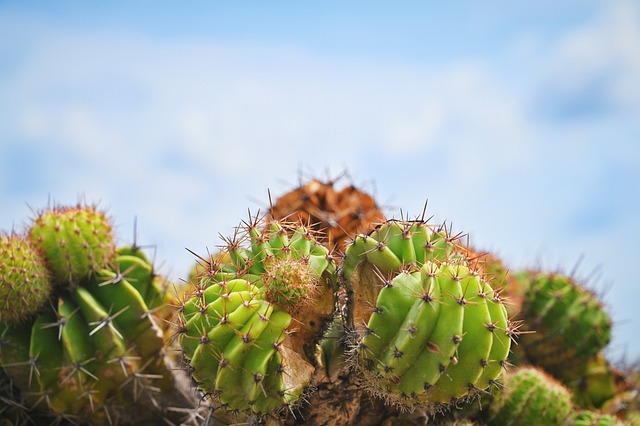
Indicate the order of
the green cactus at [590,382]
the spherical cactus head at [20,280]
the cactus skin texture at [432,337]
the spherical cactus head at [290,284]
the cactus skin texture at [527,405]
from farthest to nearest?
the green cactus at [590,382] → the cactus skin texture at [527,405] → the spherical cactus head at [20,280] → the spherical cactus head at [290,284] → the cactus skin texture at [432,337]

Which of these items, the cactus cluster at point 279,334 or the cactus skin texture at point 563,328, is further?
the cactus skin texture at point 563,328

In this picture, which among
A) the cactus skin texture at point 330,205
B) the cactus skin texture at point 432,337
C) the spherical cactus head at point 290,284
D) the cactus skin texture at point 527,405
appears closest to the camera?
the cactus skin texture at point 432,337

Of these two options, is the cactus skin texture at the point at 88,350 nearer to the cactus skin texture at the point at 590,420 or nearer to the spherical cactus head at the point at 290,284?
the spherical cactus head at the point at 290,284

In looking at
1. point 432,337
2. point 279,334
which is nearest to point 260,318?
point 279,334

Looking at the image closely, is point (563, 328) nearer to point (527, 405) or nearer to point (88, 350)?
point (527, 405)

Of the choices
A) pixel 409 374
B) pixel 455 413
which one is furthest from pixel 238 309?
pixel 455 413

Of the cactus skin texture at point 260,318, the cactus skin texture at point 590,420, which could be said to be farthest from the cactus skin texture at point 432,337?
the cactus skin texture at point 590,420

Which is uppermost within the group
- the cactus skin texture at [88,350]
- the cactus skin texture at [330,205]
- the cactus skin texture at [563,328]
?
the cactus skin texture at [330,205]
